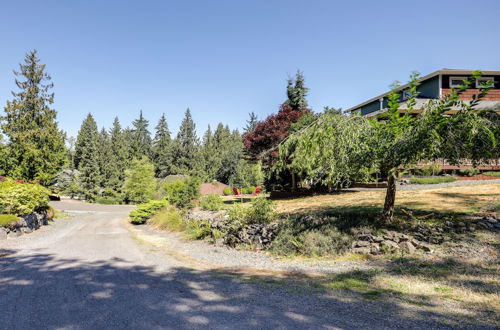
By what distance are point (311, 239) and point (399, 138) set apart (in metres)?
3.46

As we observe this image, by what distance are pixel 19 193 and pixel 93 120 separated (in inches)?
2187

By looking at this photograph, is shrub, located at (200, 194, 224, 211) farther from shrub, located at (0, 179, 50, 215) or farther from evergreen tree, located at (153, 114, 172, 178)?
evergreen tree, located at (153, 114, 172, 178)

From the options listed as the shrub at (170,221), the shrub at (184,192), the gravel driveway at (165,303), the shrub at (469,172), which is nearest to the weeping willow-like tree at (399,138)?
the gravel driveway at (165,303)

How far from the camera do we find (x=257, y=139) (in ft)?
59.5

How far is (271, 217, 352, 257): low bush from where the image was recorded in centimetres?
746

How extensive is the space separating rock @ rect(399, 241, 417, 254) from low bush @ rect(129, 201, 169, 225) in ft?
44.2

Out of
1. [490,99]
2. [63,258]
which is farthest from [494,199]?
[490,99]

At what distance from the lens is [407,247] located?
6.77 m

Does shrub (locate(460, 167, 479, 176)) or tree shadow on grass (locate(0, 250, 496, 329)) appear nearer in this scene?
tree shadow on grass (locate(0, 250, 496, 329))

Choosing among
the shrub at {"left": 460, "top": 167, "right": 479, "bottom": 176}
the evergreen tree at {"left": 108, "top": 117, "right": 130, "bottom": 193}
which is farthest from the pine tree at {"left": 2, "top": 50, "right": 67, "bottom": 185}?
the shrub at {"left": 460, "top": 167, "right": 479, "bottom": 176}

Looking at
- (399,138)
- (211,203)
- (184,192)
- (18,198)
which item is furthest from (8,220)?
(399,138)

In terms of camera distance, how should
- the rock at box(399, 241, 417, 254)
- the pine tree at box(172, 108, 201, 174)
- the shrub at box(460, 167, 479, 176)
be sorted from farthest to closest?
the pine tree at box(172, 108, 201, 174), the shrub at box(460, 167, 479, 176), the rock at box(399, 241, 417, 254)

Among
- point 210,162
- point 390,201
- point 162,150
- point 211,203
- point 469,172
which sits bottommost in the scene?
point 211,203

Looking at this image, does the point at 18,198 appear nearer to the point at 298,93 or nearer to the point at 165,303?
the point at 165,303
